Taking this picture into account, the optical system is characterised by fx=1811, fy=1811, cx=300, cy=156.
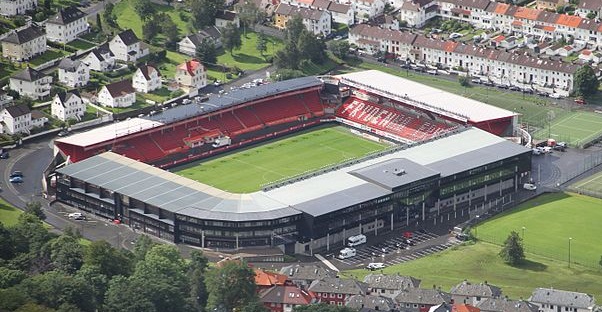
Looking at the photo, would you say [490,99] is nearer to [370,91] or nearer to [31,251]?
[370,91]

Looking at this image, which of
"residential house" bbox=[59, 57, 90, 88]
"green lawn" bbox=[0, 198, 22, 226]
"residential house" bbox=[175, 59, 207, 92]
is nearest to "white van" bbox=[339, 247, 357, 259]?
"green lawn" bbox=[0, 198, 22, 226]

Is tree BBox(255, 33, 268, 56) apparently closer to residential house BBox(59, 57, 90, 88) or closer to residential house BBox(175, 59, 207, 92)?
residential house BBox(175, 59, 207, 92)

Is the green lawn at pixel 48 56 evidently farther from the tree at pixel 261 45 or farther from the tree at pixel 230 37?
→ the tree at pixel 261 45

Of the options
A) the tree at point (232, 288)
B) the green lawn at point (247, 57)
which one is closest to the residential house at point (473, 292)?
the tree at point (232, 288)

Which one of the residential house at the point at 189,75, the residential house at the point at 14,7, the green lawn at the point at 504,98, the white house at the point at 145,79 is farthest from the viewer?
the residential house at the point at 14,7

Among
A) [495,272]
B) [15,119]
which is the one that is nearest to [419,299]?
[495,272]

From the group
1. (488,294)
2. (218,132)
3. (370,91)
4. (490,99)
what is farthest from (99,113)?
(488,294)

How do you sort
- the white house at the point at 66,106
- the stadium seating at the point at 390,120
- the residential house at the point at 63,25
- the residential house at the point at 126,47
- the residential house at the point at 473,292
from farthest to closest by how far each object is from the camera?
the residential house at the point at 63,25, the residential house at the point at 126,47, the white house at the point at 66,106, the stadium seating at the point at 390,120, the residential house at the point at 473,292
